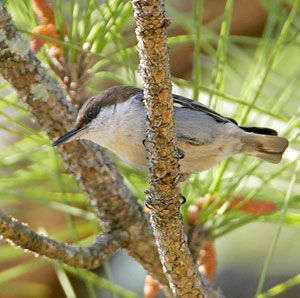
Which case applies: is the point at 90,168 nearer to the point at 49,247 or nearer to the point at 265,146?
the point at 49,247

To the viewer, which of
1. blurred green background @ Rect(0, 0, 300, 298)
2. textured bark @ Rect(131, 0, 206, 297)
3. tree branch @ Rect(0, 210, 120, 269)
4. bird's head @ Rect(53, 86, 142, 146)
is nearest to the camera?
textured bark @ Rect(131, 0, 206, 297)

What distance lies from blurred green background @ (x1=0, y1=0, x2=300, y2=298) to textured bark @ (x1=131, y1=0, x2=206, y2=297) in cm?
12

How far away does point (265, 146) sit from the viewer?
1.57 meters

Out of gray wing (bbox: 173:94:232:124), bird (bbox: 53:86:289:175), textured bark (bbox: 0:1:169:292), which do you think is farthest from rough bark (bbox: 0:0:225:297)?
Result: gray wing (bbox: 173:94:232:124)

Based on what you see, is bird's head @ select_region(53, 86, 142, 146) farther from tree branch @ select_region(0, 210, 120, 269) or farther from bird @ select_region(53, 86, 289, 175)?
tree branch @ select_region(0, 210, 120, 269)

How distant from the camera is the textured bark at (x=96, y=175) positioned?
128cm

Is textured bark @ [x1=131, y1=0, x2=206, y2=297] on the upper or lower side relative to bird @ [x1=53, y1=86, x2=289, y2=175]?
lower

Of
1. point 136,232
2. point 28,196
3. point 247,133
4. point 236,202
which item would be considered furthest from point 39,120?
point 247,133

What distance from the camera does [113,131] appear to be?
158 centimetres

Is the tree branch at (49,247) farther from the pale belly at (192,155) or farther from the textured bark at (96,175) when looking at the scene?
the pale belly at (192,155)

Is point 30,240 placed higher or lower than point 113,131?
lower

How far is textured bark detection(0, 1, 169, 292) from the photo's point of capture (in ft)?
4.19

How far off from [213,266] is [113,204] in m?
0.20

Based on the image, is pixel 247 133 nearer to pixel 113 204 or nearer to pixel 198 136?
pixel 198 136
